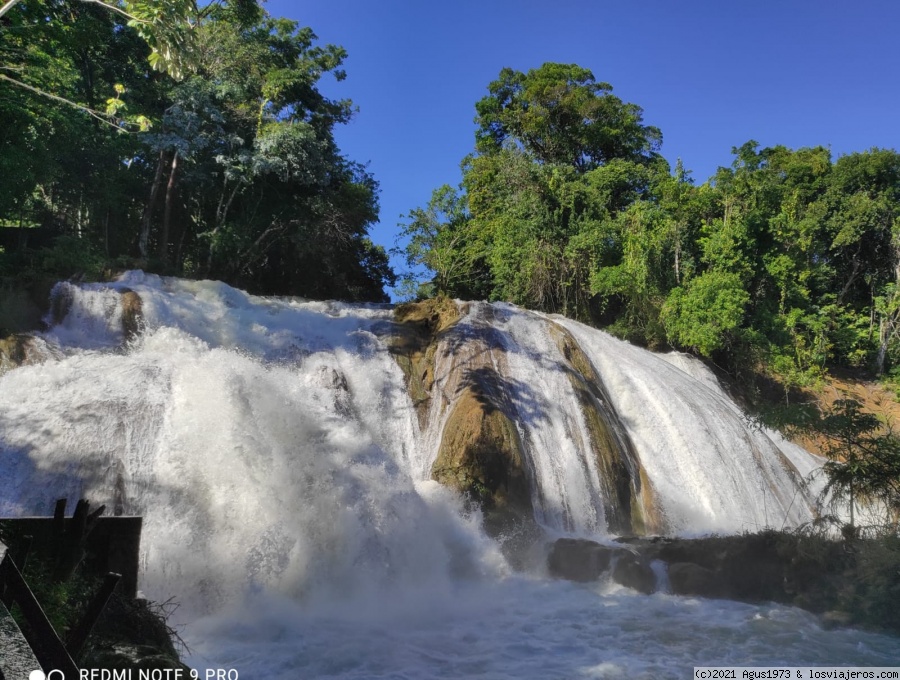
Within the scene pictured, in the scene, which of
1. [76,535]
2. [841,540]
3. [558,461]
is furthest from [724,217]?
[76,535]

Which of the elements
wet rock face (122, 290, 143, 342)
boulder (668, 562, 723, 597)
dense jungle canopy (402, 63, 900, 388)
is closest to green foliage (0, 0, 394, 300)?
wet rock face (122, 290, 143, 342)

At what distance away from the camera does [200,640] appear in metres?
7.09

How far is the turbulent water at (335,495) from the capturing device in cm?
743

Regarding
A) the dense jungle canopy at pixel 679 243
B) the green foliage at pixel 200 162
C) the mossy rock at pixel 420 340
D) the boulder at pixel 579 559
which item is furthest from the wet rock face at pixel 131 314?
the dense jungle canopy at pixel 679 243

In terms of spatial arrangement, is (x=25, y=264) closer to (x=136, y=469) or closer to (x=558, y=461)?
(x=136, y=469)

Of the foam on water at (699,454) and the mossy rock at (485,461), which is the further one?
the foam on water at (699,454)

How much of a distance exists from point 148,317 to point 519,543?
8.10 m

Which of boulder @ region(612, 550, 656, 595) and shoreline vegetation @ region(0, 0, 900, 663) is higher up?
shoreline vegetation @ region(0, 0, 900, 663)

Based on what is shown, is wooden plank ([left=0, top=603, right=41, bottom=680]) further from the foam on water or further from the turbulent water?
the foam on water

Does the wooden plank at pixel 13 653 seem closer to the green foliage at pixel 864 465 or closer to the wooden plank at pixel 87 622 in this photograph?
the wooden plank at pixel 87 622

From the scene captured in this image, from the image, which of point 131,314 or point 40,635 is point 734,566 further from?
point 131,314

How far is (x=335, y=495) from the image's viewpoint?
9.44m

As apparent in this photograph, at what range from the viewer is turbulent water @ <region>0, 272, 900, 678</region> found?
24.4 feet

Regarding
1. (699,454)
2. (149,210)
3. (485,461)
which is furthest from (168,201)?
(699,454)
